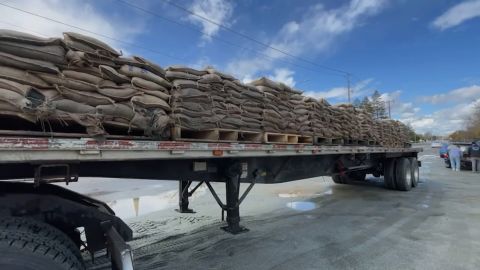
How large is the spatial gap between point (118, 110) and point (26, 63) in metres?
0.72

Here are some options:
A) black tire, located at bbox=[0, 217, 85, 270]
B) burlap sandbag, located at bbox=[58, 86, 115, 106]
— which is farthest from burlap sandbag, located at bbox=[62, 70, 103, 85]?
black tire, located at bbox=[0, 217, 85, 270]

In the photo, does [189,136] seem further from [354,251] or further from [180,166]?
[354,251]

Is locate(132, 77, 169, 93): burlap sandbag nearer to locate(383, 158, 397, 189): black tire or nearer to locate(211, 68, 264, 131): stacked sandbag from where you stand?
locate(211, 68, 264, 131): stacked sandbag

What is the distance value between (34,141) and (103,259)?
2.17 meters

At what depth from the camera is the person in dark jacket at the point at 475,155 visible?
17.4m

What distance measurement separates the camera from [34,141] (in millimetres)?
1979

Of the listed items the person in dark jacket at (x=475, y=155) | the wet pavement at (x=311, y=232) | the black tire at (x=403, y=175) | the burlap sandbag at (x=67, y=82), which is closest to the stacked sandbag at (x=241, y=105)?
the burlap sandbag at (x=67, y=82)

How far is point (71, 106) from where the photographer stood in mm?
2330

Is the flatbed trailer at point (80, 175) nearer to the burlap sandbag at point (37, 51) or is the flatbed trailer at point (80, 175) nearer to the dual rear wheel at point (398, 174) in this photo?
the burlap sandbag at point (37, 51)

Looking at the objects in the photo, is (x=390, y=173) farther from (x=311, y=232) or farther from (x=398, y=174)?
(x=311, y=232)

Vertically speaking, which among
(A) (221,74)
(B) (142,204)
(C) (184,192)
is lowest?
(B) (142,204)

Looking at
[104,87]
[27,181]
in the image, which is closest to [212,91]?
[104,87]

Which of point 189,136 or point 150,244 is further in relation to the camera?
point 150,244

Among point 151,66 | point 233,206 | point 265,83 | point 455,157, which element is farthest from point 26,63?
point 455,157
